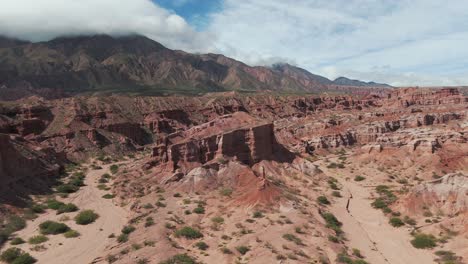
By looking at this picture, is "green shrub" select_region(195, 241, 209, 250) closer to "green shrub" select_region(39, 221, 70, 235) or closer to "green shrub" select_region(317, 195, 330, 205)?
"green shrub" select_region(39, 221, 70, 235)

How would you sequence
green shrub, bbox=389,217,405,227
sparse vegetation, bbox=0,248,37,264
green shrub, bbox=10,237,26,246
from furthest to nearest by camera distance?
green shrub, bbox=389,217,405,227, green shrub, bbox=10,237,26,246, sparse vegetation, bbox=0,248,37,264

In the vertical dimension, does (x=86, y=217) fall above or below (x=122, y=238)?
below

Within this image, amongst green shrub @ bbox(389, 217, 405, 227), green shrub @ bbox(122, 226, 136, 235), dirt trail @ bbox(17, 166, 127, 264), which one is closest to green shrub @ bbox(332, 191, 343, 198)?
green shrub @ bbox(389, 217, 405, 227)

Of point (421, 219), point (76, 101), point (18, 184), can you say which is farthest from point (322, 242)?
point (76, 101)

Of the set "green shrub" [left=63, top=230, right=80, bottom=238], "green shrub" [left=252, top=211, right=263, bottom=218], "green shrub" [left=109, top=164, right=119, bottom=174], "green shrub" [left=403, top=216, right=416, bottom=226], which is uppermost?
"green shrub" [left=252, top=211, right=263, bottom=218]

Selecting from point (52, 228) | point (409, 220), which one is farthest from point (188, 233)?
point (409, 220)

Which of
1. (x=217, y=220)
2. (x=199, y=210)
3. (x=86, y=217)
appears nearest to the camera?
(x=217, y=220)

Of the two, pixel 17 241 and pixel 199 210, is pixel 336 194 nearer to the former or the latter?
pixel 199 210

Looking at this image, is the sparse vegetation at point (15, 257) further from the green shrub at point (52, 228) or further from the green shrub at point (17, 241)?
the green shrub at point (52, 228)
